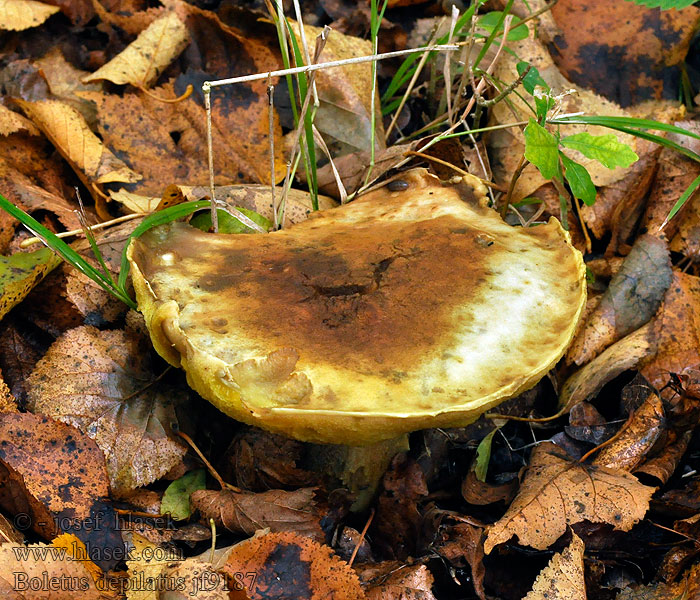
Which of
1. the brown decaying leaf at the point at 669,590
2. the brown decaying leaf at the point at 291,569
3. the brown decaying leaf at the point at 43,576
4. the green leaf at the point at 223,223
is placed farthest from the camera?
the green leaf at the point at 223,223

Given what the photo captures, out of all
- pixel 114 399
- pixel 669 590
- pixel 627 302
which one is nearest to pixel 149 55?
pixel 114 399

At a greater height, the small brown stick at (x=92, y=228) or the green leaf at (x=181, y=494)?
the small brown stick at (x=92, y=228)

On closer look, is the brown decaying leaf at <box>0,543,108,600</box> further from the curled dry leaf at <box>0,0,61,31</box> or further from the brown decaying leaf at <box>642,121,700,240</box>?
the curled dry leaf at <box>0,0,61,31</box>

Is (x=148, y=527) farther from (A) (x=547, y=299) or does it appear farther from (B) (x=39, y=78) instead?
(B) (x=39, y=78)

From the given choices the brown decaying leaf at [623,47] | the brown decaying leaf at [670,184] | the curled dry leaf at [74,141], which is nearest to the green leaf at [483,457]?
the brown decaying leaf at [670,184]

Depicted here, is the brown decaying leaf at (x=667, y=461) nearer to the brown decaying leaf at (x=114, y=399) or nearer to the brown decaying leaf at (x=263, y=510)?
the brown decaying leaf at (x=263, y=510)

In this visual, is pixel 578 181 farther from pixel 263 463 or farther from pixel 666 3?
pixel 263 463

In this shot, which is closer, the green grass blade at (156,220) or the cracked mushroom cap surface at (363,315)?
the cracked mushroom cap surface at (363,315)
